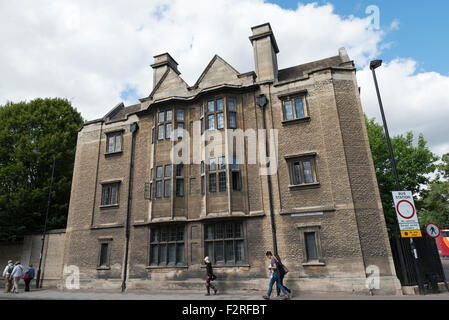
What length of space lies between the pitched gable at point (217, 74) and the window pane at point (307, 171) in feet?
21.5

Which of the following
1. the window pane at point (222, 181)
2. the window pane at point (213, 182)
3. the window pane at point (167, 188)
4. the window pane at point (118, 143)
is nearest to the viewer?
the window pane at point (222, 181)

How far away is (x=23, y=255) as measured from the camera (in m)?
20.0

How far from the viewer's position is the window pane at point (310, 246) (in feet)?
43.6

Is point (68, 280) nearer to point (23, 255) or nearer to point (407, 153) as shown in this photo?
point (23, 255)

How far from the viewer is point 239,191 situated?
595 inches

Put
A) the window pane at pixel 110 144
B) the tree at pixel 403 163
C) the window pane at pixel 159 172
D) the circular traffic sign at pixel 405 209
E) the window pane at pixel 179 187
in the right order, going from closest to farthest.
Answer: the circular traffic sign at pixel 405 209
the window pane at pixel 179 187
the window pane at pixel 159 172
the window pane at pixel 110 144
the tree at pixel 403 163

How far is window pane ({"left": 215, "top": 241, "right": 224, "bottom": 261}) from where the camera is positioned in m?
14.6

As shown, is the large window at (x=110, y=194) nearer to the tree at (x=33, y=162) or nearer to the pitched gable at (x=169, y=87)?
the tree at (x=33, y=162)

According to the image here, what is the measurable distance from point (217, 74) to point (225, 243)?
1049cm

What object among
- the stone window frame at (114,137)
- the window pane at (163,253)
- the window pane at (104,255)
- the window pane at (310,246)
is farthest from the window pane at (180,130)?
the window pane at (310,246)

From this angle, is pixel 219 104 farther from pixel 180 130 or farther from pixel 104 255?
pixel 104 255

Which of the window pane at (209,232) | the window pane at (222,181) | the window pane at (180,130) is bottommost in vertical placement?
the window pane at (209,232)

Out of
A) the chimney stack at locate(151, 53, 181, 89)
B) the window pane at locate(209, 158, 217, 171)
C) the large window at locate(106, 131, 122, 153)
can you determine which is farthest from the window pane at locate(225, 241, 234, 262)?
the chimney stack at locate(151, 53, 181, 89)

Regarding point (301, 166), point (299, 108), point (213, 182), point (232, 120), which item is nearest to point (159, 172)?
point (213, 182)
